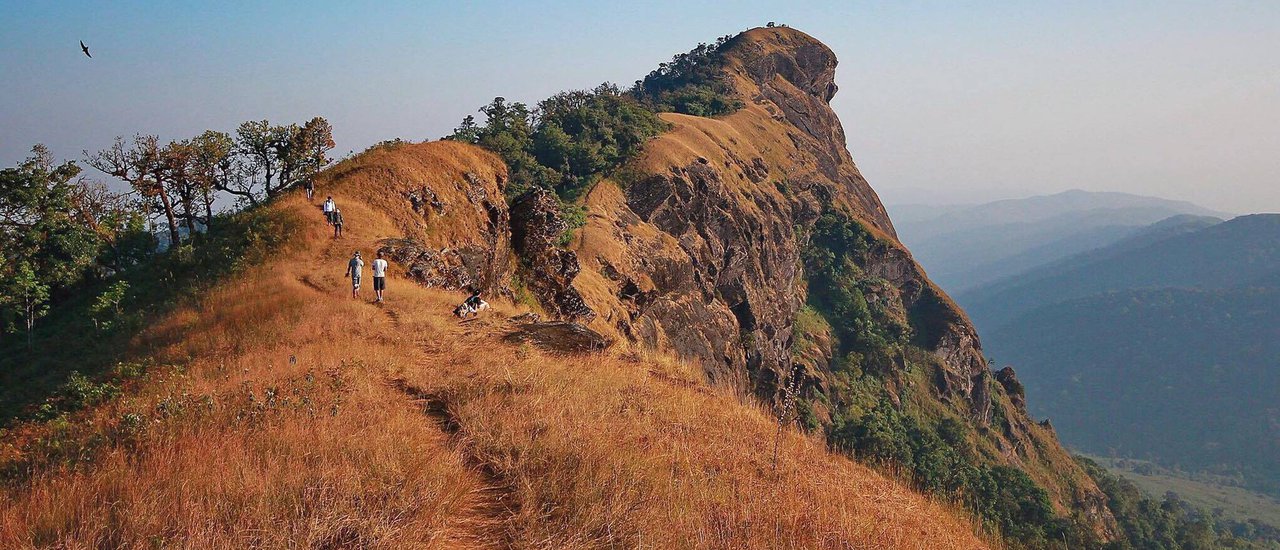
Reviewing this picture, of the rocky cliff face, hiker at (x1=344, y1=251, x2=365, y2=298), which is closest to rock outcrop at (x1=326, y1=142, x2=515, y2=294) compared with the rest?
the rocky cliff face

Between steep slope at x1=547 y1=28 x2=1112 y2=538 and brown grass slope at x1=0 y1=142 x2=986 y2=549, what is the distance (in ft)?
53.6

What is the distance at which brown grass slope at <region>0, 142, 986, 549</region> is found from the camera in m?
5.04

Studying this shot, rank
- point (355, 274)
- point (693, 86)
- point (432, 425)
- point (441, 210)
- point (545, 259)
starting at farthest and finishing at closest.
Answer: point (693, 86) < point (545, 259) < point (441, 210) < point (355, 274) < point (432, 425)

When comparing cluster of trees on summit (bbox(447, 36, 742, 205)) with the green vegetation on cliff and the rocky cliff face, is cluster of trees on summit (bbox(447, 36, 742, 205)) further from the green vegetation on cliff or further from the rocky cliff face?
the green vegetation on cliff

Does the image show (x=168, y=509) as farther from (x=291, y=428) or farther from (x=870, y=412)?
(x=870, y=412)

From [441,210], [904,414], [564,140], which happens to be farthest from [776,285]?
[441,210]

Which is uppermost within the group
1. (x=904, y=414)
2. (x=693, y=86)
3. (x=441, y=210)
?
(x=693, y=86)

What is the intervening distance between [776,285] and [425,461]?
68226mm

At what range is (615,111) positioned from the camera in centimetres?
7088

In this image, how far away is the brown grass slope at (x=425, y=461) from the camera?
5.04 m

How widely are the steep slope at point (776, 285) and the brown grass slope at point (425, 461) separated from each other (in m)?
16.4

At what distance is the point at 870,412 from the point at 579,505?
68.9 meters

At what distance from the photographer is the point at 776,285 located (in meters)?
71.7

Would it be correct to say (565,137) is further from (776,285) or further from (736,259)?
(776,285)
